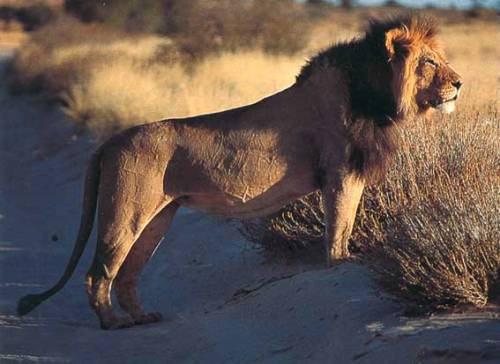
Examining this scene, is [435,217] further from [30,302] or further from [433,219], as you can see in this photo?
[30,302]

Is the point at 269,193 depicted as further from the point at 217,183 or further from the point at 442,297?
the point at 442,297

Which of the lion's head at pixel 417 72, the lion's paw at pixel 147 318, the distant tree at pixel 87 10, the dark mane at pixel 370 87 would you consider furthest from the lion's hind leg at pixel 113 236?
the distant tree at pixel 87 10

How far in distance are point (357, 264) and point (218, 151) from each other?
1294 mm

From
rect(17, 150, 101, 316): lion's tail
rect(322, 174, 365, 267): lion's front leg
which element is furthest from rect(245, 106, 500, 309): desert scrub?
rect(17, 150, 101, 316): lion's tail

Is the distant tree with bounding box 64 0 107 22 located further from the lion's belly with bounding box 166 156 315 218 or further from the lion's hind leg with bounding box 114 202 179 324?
the lion's belly with bounding box 166 156 315 218

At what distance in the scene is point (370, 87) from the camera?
834cm

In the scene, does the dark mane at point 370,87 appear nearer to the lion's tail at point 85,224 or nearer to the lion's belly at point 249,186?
the lion's belly at point 249,186

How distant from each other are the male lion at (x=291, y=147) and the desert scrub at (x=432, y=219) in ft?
1.05

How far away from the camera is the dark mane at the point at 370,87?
26.8 feet

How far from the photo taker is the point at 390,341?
629 centimetres

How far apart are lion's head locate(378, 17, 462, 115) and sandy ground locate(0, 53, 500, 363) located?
1.38m

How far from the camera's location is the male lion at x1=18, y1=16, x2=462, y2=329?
8.18 m

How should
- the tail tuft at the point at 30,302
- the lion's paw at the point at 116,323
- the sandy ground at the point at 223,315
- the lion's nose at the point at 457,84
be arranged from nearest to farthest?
the sandy ground at the point at 223,315
the lion's nose at the point at 457,84
the lion's paw at the point at 116,323
the tail tuft at the point at 30,302

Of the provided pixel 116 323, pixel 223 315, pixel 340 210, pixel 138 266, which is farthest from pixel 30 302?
pixel 340 210
